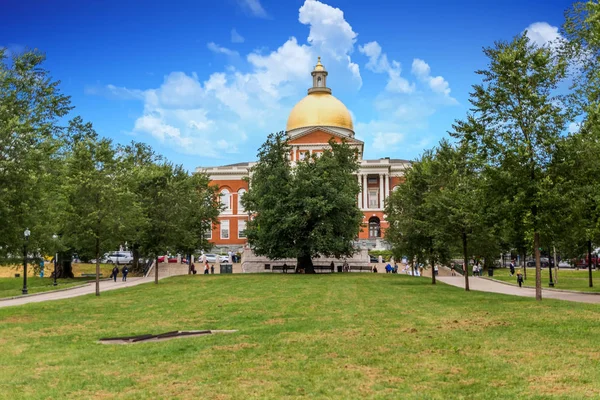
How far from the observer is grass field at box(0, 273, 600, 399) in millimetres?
8305

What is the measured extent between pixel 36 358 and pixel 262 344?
416 centimetres

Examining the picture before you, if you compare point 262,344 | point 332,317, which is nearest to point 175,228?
point 332,317

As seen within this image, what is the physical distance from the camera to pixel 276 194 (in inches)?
2008

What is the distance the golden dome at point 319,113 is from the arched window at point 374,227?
14.7 metres

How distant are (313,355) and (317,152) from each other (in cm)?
8107

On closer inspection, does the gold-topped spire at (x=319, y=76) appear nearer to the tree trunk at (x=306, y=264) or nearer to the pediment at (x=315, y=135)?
the pediment at (x=315, y=135)

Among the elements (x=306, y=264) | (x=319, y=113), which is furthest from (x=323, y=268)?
(x=319, y=113)

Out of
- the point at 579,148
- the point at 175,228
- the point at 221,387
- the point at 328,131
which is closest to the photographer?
the point at 221,387

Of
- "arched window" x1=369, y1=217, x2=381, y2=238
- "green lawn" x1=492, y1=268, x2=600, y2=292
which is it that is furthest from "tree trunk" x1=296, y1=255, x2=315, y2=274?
"arched window" x1=369, y1=217, x2=381, y2=238

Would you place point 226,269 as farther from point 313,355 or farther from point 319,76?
point 319,76

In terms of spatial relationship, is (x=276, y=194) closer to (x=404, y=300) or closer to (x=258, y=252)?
(x=258, y=252)

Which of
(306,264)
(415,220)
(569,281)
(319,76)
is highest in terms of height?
(319,76)

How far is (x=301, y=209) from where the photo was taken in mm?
50000

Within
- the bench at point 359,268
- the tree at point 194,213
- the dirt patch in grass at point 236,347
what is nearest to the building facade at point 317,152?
the tree at point 194,213
